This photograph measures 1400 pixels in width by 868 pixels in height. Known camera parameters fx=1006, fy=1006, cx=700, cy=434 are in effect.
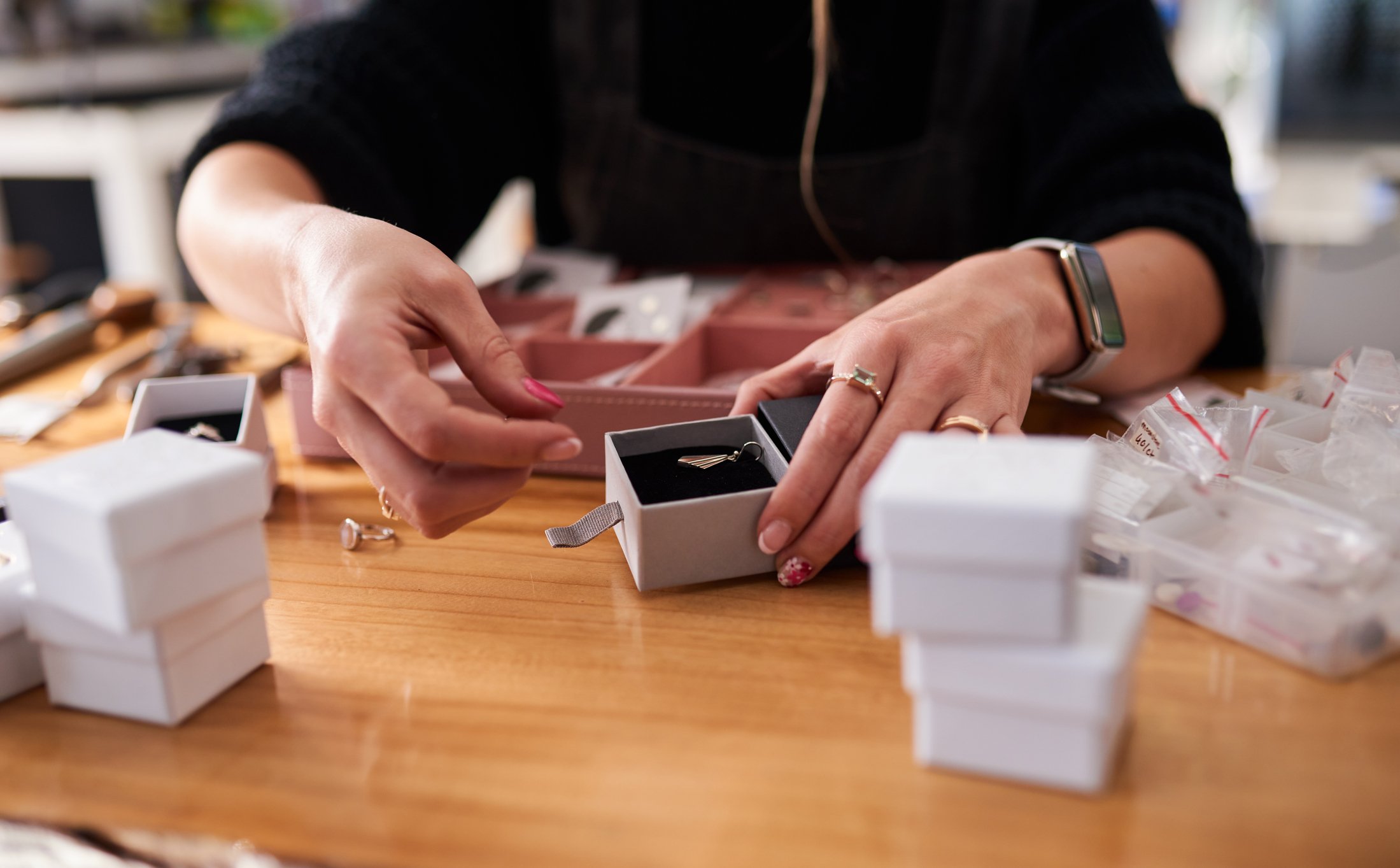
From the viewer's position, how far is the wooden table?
437 mm

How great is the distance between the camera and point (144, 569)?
49 centimetres

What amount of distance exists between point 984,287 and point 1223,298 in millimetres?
365

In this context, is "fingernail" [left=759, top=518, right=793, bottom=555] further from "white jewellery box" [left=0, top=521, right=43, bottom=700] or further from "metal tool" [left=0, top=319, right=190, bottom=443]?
"metal tool" [left=0, top=319, right=190, bottom=443]

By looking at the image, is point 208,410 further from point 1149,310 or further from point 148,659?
point 1149,310

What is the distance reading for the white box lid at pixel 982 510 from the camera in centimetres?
41

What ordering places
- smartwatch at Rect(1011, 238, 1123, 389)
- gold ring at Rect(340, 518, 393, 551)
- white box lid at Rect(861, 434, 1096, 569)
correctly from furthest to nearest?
smartwatch at Rect(1011, 238, 1123, 389)
gold ring at Rect(340, 518, 393, 551)
white box lid at Rect(861, 434, 1096, 569)

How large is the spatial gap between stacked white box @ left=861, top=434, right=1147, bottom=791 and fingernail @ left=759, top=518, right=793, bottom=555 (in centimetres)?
17

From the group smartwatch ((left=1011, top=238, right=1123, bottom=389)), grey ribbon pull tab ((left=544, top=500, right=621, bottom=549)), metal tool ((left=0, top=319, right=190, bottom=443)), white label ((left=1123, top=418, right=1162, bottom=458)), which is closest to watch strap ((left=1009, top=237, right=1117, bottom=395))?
smartwatch ((left=1011, top=238, right=1123, bottom=389))

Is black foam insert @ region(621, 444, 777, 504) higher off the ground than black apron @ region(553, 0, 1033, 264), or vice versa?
black apron @ region(553, 0, 1033, 264)

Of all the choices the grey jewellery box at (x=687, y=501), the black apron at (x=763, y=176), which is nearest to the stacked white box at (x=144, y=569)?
the grey jewellery box at (x=687, y=501)

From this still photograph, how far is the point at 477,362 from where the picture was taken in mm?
640

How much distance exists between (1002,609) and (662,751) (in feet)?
0.60

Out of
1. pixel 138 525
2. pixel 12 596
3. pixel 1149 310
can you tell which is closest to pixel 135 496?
pixel 138 525

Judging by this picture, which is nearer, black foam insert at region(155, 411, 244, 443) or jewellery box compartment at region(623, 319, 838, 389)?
black foam insert at region(155, 411, 244, 443)
